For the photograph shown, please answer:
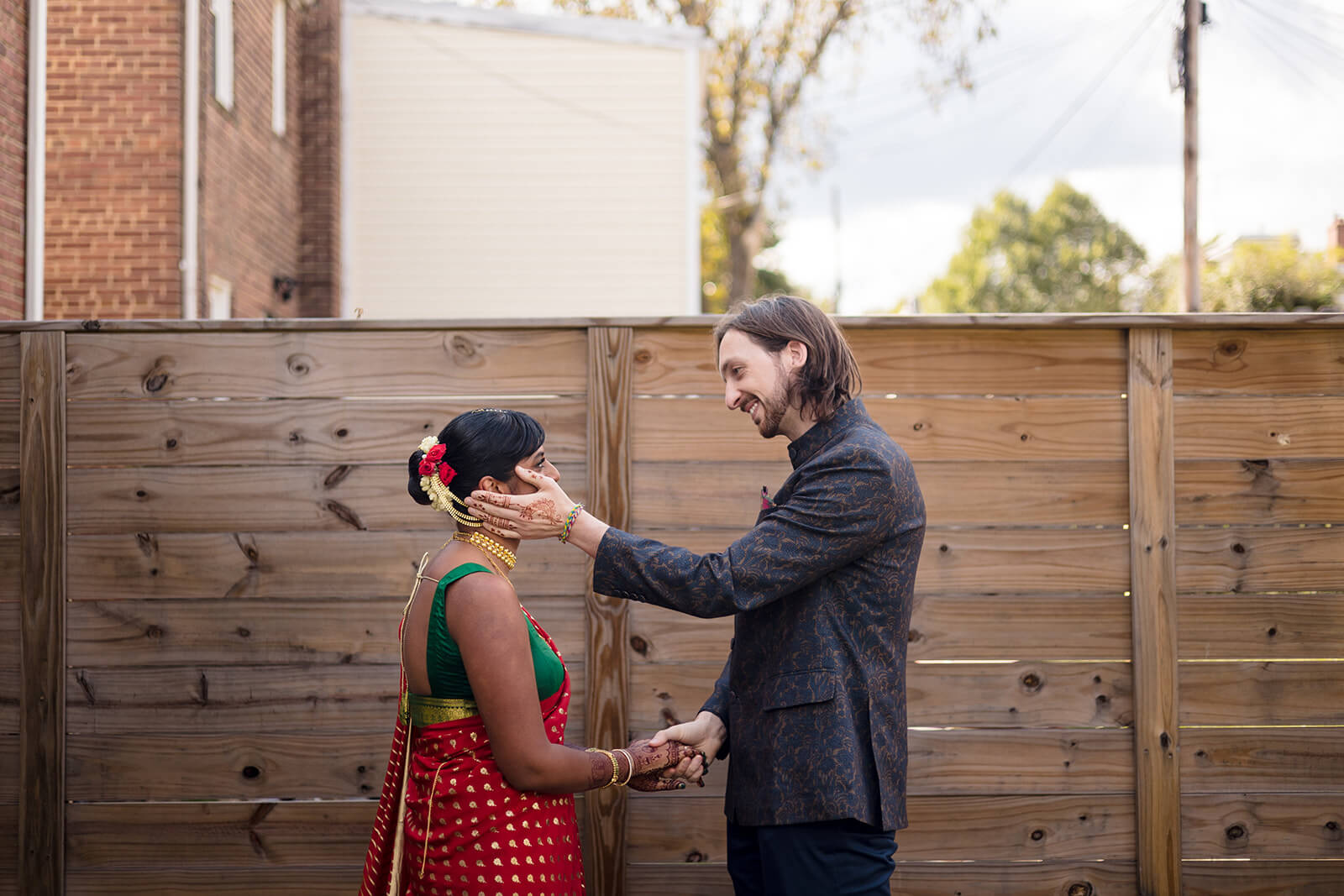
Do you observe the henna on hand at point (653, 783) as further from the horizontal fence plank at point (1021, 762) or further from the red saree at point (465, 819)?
the horizontal fence plank at point (1021, 762)

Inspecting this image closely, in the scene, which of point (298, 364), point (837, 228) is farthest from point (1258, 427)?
point (837, 228)

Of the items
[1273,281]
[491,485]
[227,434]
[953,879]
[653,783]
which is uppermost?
[1273,281]

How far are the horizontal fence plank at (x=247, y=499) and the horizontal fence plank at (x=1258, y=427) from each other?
1.87 meters

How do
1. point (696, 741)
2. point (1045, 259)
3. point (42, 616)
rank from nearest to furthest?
point (696, 741)
point (42, 616)
point (1045, 259)

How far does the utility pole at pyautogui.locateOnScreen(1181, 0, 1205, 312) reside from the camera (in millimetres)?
13195

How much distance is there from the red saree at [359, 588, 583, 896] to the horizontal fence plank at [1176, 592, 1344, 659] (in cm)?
209

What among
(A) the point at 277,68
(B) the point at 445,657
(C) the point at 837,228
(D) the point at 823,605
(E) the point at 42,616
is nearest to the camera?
(B) the point at 445,657

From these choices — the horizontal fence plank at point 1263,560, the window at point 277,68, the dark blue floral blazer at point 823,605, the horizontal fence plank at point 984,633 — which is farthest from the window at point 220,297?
the horizontal fence plank at point 1263,560

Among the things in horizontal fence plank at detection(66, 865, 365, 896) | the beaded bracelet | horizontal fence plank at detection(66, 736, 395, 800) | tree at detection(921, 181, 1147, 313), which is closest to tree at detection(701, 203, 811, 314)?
horizontal fence plank at detection(66, 736, 395, 800)

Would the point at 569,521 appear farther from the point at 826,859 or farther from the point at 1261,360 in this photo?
the point at 1261,360

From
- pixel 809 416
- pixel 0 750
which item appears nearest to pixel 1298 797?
pixel 809 416

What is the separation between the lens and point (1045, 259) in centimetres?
5672

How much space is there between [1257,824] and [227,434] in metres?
3.36

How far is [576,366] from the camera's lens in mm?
3334
